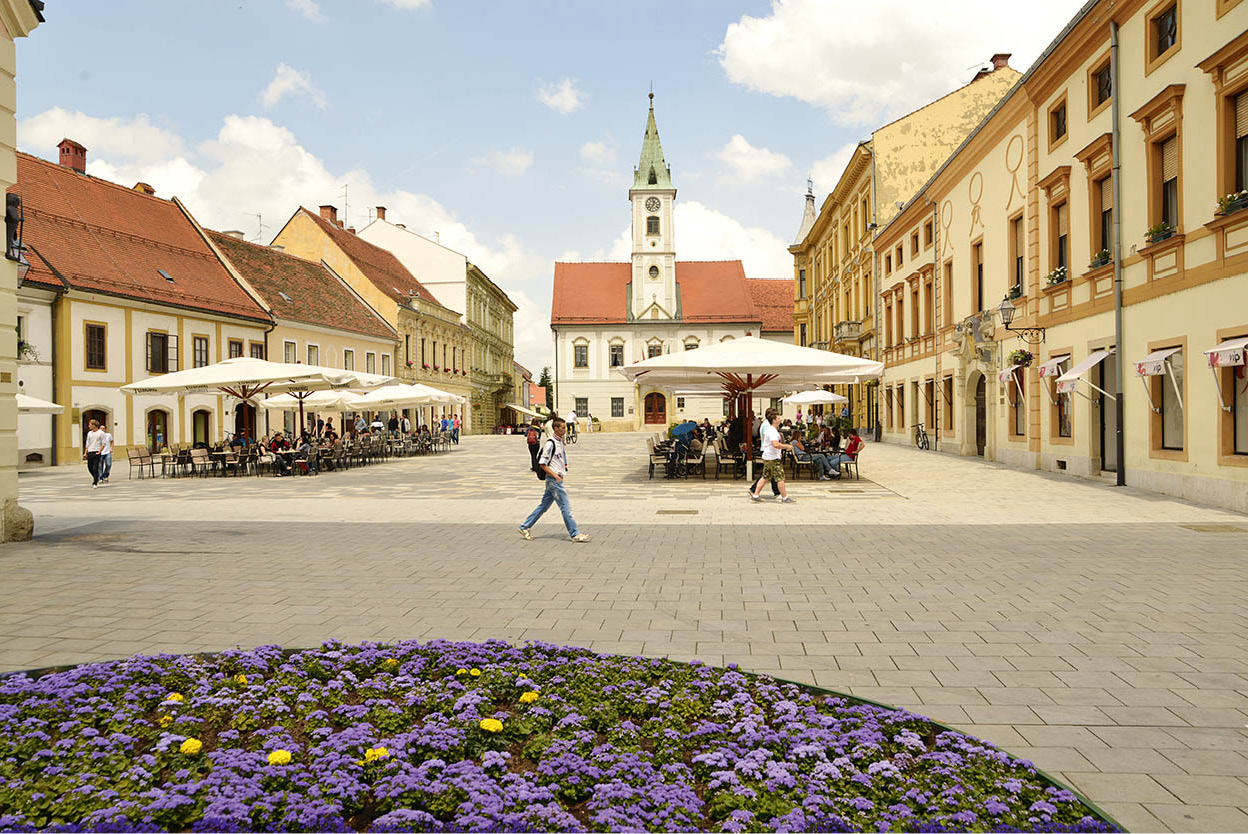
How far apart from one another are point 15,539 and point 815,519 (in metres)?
10.6

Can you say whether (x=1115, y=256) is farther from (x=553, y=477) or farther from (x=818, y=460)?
(x=553, y=477)

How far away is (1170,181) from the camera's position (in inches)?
578

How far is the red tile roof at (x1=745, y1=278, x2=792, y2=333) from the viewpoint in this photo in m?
73.4

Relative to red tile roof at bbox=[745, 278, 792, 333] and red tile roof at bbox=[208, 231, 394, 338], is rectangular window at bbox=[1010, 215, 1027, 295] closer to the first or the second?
red tile roof at bbox=[208, 231, 394, 338]

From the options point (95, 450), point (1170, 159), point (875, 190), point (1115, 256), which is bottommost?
point (95, 450)

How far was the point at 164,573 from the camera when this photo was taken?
834 centimetres

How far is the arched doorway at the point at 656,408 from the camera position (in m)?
67.2

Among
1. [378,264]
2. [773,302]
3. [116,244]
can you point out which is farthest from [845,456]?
A: [773,302]

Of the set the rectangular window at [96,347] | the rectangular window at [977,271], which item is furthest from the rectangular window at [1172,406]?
the rectangular window at [96,347]

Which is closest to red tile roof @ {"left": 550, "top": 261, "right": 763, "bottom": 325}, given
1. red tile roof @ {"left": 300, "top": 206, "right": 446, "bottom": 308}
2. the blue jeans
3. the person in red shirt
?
red tile roof @ {"left": 300, "top": 206, "right": 446, "bottom": 308}

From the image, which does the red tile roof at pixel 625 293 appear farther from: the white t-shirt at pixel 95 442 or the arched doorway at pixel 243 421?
the white t-shirt at pixel 95 442

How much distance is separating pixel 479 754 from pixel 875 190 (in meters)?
38.2

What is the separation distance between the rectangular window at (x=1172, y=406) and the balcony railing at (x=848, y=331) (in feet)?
88.6

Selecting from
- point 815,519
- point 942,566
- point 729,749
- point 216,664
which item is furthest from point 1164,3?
point 216,664
